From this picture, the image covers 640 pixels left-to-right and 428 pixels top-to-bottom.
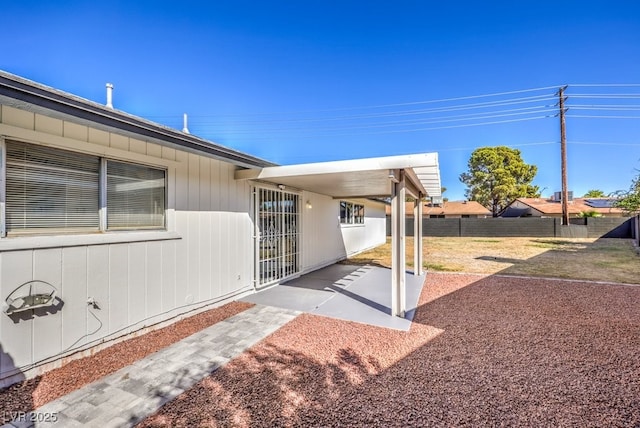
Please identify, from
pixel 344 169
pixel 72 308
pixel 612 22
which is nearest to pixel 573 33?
pixel 612 22

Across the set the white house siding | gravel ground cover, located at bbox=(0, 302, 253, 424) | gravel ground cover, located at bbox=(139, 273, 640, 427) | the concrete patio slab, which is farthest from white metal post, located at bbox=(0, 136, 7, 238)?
the concrete patio slab

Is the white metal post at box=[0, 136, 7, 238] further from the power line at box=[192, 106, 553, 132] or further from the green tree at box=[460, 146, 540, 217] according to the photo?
the green tree at box=[460, 146, 540, 217]

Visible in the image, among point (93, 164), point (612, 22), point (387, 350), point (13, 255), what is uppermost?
point (612, 22)

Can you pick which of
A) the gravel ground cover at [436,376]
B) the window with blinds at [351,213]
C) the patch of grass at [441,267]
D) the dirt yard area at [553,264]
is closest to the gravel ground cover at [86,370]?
the gravel ground cover at [436,376]

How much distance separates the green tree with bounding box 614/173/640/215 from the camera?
12688 millimetres

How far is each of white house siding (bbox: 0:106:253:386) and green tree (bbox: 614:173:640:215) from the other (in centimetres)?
1657

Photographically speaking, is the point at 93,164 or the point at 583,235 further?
the point at 583,235

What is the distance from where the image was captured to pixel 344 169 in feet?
15.6

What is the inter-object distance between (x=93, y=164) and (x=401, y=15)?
10.5m

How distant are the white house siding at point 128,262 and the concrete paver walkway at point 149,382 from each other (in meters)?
0.73

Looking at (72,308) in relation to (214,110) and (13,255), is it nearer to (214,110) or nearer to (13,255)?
(13,255)

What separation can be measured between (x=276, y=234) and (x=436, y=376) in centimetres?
478

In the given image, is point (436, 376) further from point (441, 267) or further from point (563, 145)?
point (563, 145)

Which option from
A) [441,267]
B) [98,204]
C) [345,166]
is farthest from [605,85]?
[98,204]
